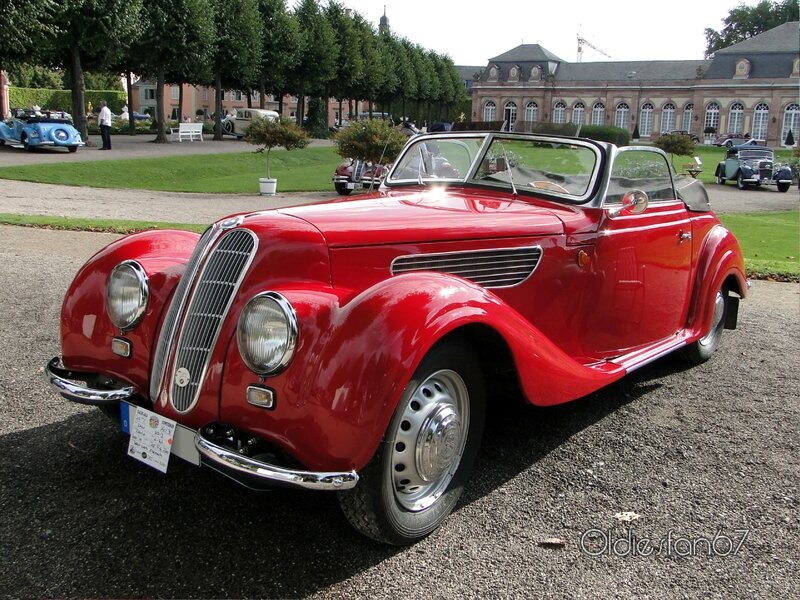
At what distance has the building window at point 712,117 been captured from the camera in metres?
82.3

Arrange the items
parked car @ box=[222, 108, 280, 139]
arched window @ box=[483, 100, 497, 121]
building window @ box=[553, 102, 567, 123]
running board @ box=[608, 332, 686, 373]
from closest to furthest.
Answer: running board @ box=[608, 332, 686, 373]
parked car @ box=[222, 108, 280, 139]
building window @ box=[553, 102, 567, 123]
arched window @ box=[483, 100, 497, 121]

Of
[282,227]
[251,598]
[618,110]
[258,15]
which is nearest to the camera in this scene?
[251,598]

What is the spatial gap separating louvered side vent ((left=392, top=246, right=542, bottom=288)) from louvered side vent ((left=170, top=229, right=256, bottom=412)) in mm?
745

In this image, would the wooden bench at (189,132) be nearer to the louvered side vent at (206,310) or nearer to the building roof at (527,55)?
the louvered side vent at (206,310)

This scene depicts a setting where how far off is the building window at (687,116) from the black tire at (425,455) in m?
90.5

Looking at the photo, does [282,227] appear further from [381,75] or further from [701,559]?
[381,75]

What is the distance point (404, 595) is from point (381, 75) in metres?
52.5

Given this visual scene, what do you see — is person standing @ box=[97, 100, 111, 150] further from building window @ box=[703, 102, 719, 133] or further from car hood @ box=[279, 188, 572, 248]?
building window @ box=[703, 102, 719, 133]

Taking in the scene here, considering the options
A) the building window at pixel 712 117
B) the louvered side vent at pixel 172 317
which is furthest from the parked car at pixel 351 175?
the building window at pixel 712 117

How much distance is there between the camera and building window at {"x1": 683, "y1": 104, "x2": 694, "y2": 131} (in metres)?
84.6

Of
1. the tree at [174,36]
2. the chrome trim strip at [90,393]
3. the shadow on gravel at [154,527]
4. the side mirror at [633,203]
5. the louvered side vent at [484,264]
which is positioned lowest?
the shadow on gravel at [154,527]

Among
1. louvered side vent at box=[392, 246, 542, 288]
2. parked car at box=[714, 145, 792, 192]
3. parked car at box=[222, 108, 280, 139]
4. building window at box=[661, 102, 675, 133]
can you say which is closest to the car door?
louvered side vent at box=[392, 246, 542, 288]

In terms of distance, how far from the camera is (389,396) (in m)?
2.72

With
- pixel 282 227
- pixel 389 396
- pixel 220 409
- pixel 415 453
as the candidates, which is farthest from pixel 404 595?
pixel 282 227
